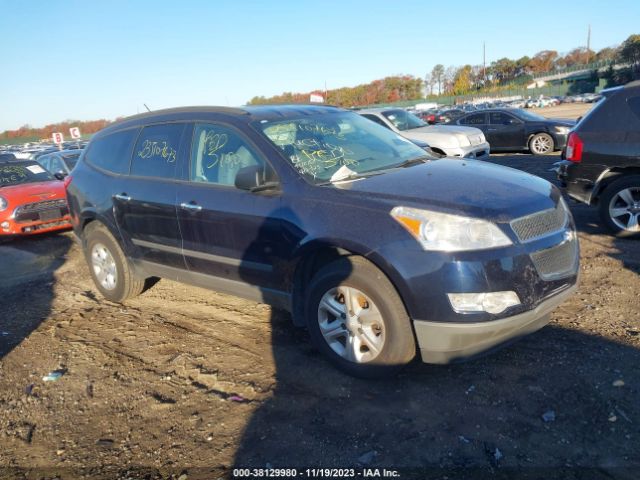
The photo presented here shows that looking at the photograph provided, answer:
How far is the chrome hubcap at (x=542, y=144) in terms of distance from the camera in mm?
13992

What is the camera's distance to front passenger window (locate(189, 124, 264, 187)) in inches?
157

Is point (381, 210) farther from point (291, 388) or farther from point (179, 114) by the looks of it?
point (179, 114)

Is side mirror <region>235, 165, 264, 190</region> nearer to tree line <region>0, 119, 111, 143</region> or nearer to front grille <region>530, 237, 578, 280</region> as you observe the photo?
front grille <region>530, 237, 578, 280</region>

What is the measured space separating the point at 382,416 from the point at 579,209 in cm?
591

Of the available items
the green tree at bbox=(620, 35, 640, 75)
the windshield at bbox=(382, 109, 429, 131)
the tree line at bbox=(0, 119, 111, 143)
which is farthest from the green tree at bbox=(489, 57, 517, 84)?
the windshield at bbox=(382, 109, 429, 131)

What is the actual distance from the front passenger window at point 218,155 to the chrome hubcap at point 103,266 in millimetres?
1704

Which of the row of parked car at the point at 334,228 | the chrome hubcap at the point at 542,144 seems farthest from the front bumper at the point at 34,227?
the chrome hubcap at the point at 542,144

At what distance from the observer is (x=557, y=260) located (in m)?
3.26

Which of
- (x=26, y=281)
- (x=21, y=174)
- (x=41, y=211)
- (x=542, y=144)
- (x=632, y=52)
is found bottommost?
Answer: (x=542, y=144)

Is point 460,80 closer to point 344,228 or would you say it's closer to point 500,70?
point 500,70

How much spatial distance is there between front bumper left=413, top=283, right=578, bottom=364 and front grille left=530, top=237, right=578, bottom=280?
18 cm

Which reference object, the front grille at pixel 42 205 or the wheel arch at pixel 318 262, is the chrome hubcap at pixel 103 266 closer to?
the wheel arch at pixel 318 262

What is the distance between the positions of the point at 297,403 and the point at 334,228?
1.15 meters

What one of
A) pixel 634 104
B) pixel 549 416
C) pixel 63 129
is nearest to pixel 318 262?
pixel 549 416
